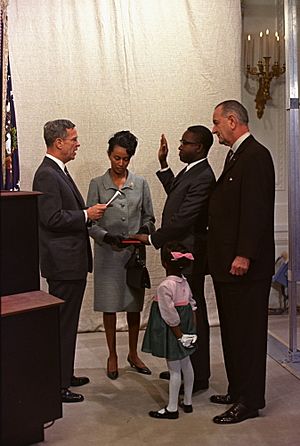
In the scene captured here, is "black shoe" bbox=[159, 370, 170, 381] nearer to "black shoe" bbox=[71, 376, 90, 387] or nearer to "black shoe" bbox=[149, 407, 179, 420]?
"black shoe" bbox=[71, 376, 90, 387]

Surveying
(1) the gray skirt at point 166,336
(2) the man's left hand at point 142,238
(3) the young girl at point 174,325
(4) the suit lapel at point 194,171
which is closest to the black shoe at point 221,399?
(3) the young girl at point 174,325

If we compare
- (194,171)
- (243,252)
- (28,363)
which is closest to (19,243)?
(28,363)

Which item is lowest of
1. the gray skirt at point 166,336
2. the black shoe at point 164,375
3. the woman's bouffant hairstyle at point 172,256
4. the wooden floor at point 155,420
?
the wooden floor at point 155,420

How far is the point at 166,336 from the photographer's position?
3.34 metres

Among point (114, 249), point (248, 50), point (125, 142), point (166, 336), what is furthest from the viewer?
point (248, 50)

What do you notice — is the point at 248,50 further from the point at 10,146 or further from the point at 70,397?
the point at 70,397

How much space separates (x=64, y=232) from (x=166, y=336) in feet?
2.52

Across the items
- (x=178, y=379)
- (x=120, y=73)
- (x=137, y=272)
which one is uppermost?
(x=120, y=73)

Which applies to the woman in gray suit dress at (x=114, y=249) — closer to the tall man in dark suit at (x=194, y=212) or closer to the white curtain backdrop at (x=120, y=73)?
the tall man in dark suit at (x=194, y=212)

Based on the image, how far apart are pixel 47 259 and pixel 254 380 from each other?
1.21m

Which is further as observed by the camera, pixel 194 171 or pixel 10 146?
pixel 10 146

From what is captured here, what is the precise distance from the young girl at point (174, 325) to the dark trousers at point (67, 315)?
0.50m

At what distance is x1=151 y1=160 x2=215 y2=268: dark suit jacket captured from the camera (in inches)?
141

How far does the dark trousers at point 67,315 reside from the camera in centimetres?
366
